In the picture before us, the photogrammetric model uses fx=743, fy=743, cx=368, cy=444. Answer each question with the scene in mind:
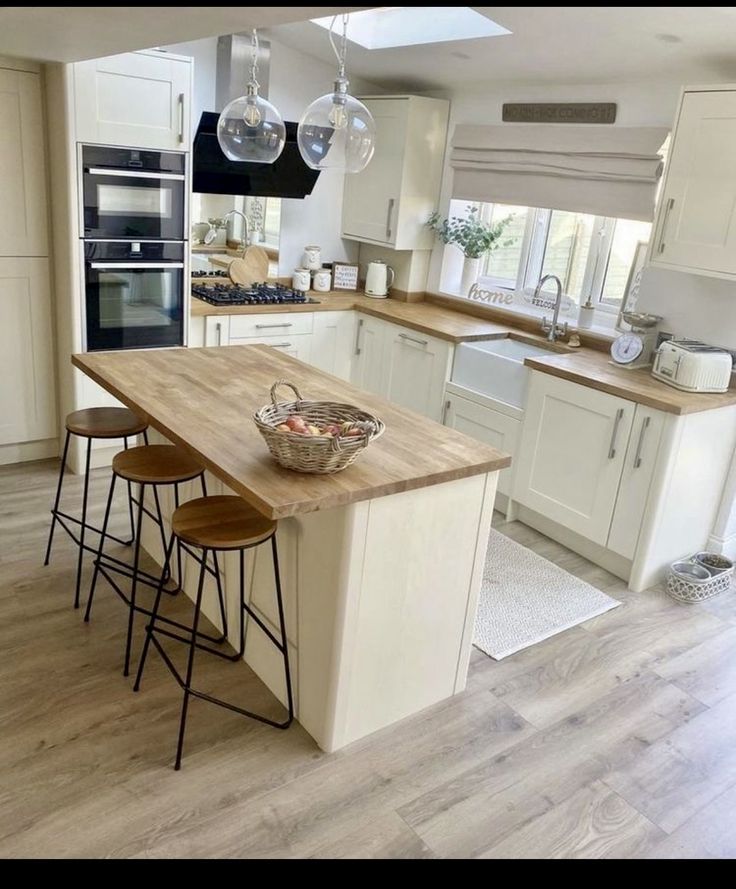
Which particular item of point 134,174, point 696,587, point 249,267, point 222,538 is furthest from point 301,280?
point 222,538

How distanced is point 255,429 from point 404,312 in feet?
8.53

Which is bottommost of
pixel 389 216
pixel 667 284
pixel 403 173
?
pixel 667 284

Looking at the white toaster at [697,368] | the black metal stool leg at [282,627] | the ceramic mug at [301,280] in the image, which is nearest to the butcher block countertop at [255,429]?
the black metal stool leg at [282,627]

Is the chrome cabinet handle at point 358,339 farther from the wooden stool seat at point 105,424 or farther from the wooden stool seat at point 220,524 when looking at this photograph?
the wooden stool seat at point 220,524

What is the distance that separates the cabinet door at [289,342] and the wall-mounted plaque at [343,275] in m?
0.68

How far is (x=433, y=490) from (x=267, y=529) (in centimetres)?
49

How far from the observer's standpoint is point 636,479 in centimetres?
322

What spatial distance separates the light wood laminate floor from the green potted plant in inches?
99.9

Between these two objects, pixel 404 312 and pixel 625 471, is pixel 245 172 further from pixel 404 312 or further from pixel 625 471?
pixel 625 471

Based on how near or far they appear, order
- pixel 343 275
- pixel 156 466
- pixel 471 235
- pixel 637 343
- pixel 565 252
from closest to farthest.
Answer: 1. pixel 156 466
2. pixel 637 343
3. pixel 565 252
4. pixel 471 235
5. pixel 343 275

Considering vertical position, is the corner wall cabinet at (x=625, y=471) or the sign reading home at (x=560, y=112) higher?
the sign reading home at (x=560, y=112)

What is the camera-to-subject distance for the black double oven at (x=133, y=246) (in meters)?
3.68
